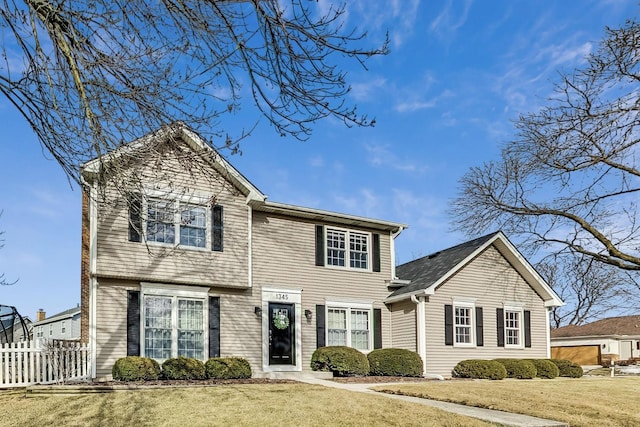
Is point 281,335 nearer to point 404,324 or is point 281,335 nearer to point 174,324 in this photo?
point 174,324

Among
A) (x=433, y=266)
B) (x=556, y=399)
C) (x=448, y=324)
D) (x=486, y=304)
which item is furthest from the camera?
(x=433, y=266)

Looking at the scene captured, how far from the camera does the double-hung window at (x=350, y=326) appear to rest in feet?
69.5

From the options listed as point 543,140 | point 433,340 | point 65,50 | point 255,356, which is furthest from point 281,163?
point 433,340

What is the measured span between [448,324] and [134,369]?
11.0m

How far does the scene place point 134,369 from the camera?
621 inches

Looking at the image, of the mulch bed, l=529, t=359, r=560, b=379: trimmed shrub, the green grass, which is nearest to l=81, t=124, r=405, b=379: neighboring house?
the mulch bed

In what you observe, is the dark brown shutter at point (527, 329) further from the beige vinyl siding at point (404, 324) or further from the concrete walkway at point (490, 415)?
the concrete walkway at point (490, 415)

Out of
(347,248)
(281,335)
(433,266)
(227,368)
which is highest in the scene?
(347,248)

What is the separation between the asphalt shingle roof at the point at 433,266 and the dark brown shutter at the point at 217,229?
6859mm

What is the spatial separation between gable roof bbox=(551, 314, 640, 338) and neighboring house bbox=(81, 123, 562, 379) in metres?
18.7

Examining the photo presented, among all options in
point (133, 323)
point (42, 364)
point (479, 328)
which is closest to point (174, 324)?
point (133, 323)

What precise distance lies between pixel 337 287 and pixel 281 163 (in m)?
9.05

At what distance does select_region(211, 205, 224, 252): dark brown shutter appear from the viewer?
61.2 ft

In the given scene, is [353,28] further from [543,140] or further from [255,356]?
[255,356]
